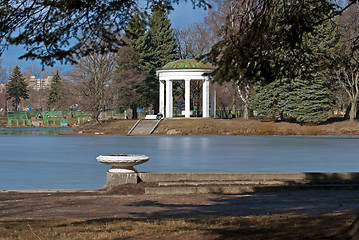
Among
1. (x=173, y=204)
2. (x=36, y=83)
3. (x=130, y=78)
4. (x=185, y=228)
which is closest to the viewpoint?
(x=185, y=228)

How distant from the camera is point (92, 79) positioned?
52.4 meters

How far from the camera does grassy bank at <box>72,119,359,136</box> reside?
4384 centimetres

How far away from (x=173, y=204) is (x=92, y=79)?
141ft

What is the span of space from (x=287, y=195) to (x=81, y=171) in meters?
9.07

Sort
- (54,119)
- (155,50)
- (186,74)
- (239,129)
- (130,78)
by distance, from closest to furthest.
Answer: (239,129) < (186,74) < (130,78) < (155,50) < (54,119)

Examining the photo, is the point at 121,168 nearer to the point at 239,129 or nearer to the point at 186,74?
the point at 239,129

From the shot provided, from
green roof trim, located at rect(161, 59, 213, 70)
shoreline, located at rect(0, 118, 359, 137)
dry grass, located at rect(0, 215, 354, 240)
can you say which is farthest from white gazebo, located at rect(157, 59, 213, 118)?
dry grass, located at rect(0, 215, 354, 240)

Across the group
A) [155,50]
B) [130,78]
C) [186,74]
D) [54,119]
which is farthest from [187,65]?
[54,119]

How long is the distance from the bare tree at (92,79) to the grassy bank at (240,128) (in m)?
3.67

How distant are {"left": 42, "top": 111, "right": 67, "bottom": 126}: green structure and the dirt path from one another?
55604mm

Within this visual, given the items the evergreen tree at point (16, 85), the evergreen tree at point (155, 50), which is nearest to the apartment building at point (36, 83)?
the evergreen tree at point (16, 85)

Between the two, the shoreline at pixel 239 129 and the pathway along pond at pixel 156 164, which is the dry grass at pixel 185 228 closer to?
the pathway along pond at pixel 156 164

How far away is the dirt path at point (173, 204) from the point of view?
32.3ft

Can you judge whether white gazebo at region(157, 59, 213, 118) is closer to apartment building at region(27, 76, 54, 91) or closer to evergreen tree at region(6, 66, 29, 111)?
evergreen tree at region(6, 66, 29, 111)
